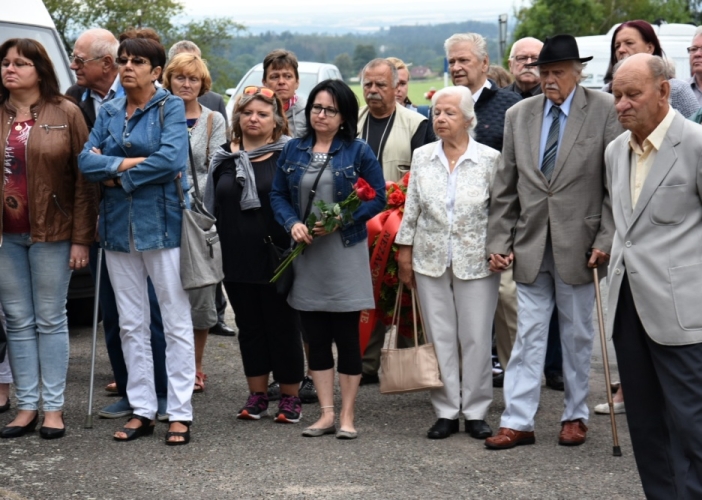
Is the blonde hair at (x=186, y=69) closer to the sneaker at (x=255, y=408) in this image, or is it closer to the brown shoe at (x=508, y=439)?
the sneaker at (x=255, y=408)

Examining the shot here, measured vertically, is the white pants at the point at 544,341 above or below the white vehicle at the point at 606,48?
below

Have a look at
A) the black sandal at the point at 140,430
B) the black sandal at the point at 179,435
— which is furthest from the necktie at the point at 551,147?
the black sandal at the point at 140,430

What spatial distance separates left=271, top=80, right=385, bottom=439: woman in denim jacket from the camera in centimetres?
662

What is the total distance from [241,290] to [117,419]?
3.57 ft

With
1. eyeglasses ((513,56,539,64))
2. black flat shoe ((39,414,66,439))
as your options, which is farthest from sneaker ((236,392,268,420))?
eyeglasses ((513,56,539,64))

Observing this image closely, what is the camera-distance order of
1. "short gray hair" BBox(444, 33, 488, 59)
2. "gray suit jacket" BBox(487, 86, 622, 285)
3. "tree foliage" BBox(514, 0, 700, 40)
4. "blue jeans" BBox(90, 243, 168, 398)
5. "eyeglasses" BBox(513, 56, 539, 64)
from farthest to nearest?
"tree foliage" BBox(514, 0, 700, 40) → "eyeglasses" BBox(513, 56, 539, 64) → "short gray hair" BBox(444, 33, 488, 59) → "blue jeans" BBox(90, 243, 168, 398) → "gray suit jacket" BBox(487, 86, 622, 285)

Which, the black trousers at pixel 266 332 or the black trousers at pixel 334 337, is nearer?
the black trousers at pixel 334 337

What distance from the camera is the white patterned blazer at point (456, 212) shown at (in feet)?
21.6

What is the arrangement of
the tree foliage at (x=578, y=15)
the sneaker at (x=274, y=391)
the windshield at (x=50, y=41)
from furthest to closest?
the tree foliage at (x=578, y=15)
the windshield at (x=50, y=41)
the sneaker at (x=274, y=391)

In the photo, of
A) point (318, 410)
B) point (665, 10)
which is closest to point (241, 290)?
point (318, 410)

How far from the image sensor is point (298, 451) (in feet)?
20.9

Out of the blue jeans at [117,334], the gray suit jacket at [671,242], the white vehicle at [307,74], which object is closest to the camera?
the gray suit jacket at [671,242]

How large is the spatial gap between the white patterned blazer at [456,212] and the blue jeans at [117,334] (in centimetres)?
167

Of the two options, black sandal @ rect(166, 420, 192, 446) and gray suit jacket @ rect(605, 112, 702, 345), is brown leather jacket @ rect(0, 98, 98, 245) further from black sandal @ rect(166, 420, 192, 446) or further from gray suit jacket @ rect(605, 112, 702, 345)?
gray suit jacket @ rect(605, 112, 702, 345)
